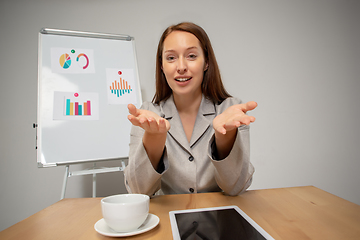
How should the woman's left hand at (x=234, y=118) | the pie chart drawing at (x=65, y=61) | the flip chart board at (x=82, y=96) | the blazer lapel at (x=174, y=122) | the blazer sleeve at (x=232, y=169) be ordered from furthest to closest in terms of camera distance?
1. the pie chart drawing at (x=65, y=61)
2. the flip chart board at (x=82, y=96)
3. the blazer lapel at (x=174, y=122)
4. the blazer sleeve at (x=232, y=169)
5. the woman's left hand at (x=234, y=118)

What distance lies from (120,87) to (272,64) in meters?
1.51

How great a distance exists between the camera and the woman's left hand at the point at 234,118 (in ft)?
1.82

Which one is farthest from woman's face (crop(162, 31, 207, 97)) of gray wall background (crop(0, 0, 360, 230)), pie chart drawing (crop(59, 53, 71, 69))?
gray wall background (crop(0, 0, 360, 230))

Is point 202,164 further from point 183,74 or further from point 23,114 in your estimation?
point 23,114

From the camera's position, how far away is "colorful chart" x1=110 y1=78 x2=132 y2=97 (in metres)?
1.57

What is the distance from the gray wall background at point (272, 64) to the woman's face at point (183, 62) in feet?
3.41

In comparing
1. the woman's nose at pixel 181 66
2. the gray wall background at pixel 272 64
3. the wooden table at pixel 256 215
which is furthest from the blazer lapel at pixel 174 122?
the gray wall background at pixel 272 64

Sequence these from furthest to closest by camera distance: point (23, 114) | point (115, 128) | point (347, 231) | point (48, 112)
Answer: point (23, 114) → point (115, 128) → point (48, 112) → point (347, 231)

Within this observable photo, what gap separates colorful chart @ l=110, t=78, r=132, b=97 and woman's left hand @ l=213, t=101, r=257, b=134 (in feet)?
3.62

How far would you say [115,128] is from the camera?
1522 millimetres

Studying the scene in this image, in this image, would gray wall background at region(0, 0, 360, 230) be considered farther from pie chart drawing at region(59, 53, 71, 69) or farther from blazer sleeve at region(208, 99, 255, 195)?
blazer sleeve at region(208, 99, 255, 195)

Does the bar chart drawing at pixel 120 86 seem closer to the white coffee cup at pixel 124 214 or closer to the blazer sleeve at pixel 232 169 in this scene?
the blazer sleeve at pixel 232 169

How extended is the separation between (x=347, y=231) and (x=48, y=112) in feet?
5.07

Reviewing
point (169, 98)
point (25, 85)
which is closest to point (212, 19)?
point (169, 98)
